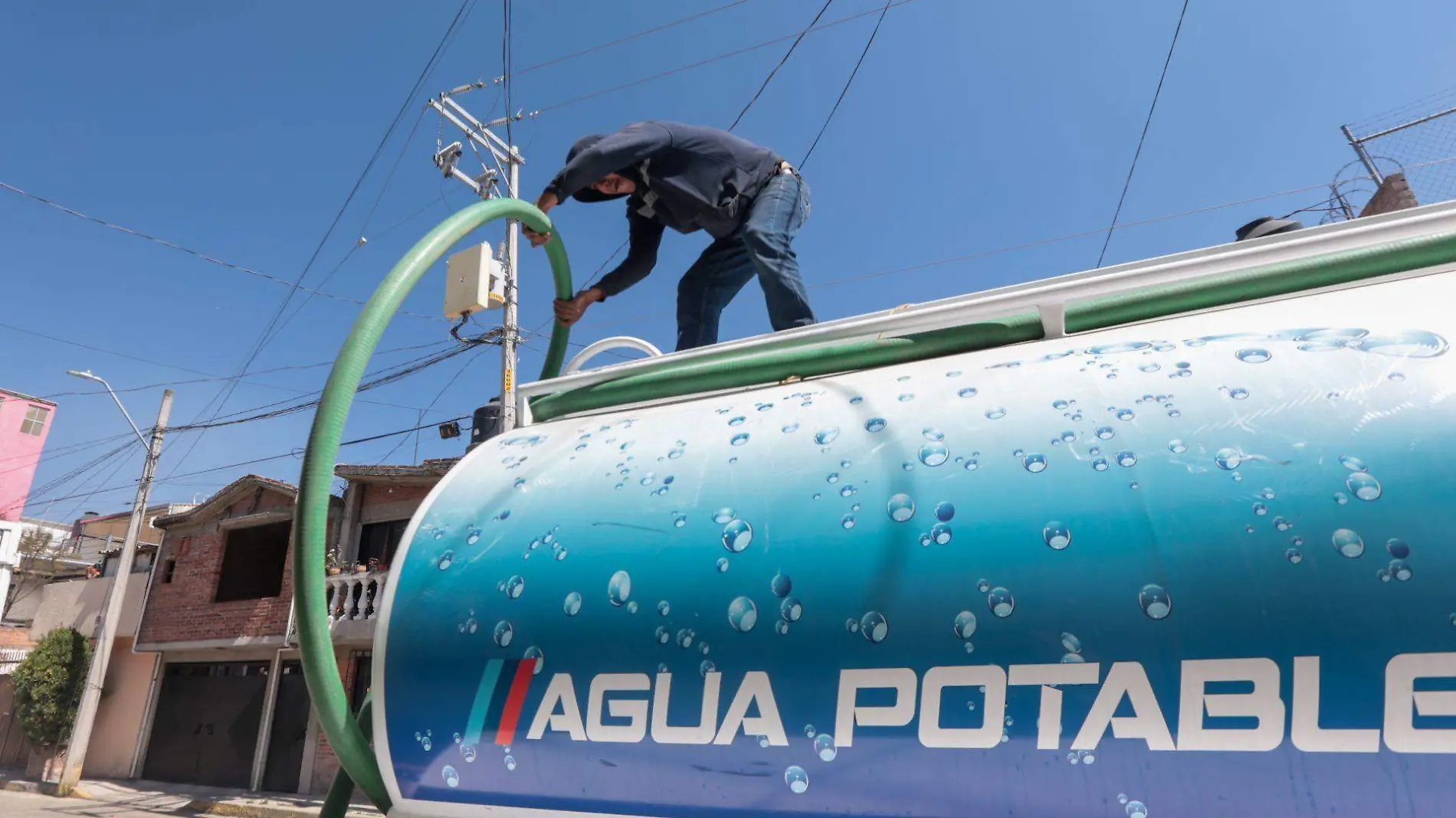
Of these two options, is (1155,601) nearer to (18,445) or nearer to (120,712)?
(120,712)

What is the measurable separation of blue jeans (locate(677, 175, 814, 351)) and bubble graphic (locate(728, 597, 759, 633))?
1027 millimetres

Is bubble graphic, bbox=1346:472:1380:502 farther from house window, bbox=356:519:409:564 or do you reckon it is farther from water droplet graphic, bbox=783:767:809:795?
house window, bbox=356:519:409:564

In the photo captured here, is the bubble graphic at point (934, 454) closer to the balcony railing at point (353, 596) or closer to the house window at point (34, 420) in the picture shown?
the balcony railing at point (353, 596)

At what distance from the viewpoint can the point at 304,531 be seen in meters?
1.28

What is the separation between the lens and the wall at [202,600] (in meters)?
16.6

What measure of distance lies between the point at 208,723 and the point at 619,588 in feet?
66.9

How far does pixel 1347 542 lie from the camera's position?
84cm

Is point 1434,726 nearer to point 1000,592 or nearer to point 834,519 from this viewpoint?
point 1000,592

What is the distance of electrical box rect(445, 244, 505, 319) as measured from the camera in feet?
37.2

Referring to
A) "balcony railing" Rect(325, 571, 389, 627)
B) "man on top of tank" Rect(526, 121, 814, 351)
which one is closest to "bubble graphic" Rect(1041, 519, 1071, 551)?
"man on top of tank" Rect(526, 121, 814, 351)

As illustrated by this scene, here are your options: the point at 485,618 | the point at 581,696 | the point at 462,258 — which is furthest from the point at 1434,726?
the point at 462,258

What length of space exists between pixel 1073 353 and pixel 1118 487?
29 cm

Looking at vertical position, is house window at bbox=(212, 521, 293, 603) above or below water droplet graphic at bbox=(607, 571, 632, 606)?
above

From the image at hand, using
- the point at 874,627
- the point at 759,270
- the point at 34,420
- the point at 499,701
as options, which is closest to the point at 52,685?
the point at 34,420
